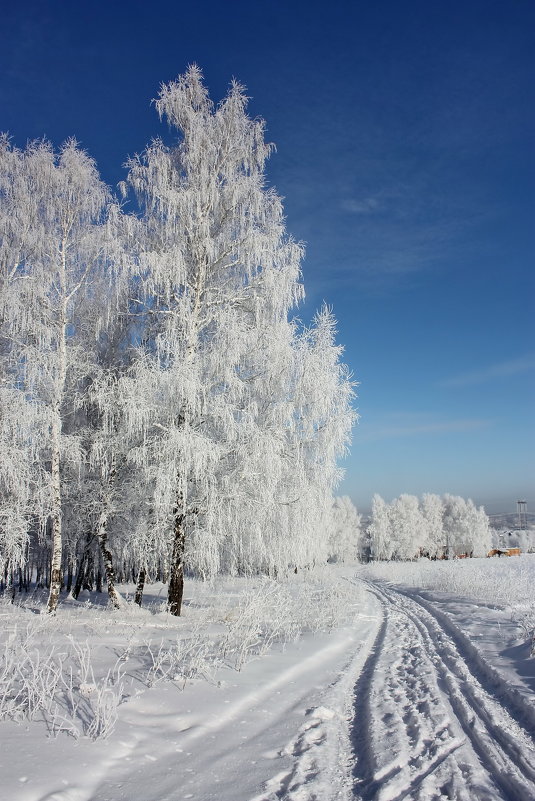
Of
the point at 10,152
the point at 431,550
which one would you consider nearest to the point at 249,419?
the point at 10,152

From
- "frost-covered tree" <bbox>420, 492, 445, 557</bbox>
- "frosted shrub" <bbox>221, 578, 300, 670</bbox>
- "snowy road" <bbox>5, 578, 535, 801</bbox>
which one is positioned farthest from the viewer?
"frost-covered tree" <bbox>420, 492, 445, 557</bbox>

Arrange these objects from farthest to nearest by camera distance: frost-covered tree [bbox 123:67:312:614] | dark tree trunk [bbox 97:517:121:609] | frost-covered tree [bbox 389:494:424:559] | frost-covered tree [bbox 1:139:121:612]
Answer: frost-covered tree [bbox 389:494:424:559], dark tree trunk [bbox 97:517:121:609], frost-covered tree [bbox 1:139:121:612], frost-covered tree [bbox 123:67:312:614]

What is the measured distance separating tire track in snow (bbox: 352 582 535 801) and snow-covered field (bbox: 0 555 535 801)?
0.7 inches

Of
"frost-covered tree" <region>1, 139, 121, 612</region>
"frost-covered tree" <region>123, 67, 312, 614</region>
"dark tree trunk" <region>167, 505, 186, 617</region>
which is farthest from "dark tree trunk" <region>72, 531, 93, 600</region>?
"frost-covered tree" <region>123, 67, 312, 614</region>

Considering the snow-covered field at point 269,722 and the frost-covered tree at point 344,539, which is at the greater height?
the snow-covered field at point 269,722

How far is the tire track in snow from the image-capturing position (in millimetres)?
3438

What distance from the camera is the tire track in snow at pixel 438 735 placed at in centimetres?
344

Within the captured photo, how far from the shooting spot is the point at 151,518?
37.1 ft

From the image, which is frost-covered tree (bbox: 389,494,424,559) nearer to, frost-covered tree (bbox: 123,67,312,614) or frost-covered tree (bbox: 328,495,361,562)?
frost-covered tree (bbox: 328,495,361,562)

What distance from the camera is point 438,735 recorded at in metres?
4.32

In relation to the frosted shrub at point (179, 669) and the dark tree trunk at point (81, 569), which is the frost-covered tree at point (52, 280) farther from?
the frosted shrub at point (179, 669)

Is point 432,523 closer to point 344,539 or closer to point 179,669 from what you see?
point 344,539

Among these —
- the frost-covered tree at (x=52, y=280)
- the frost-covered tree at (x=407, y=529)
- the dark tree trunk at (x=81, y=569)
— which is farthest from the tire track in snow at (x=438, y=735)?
the frost-covered tree at (x=407, y=529)

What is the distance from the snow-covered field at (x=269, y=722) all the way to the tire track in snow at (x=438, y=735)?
2 centimetres
